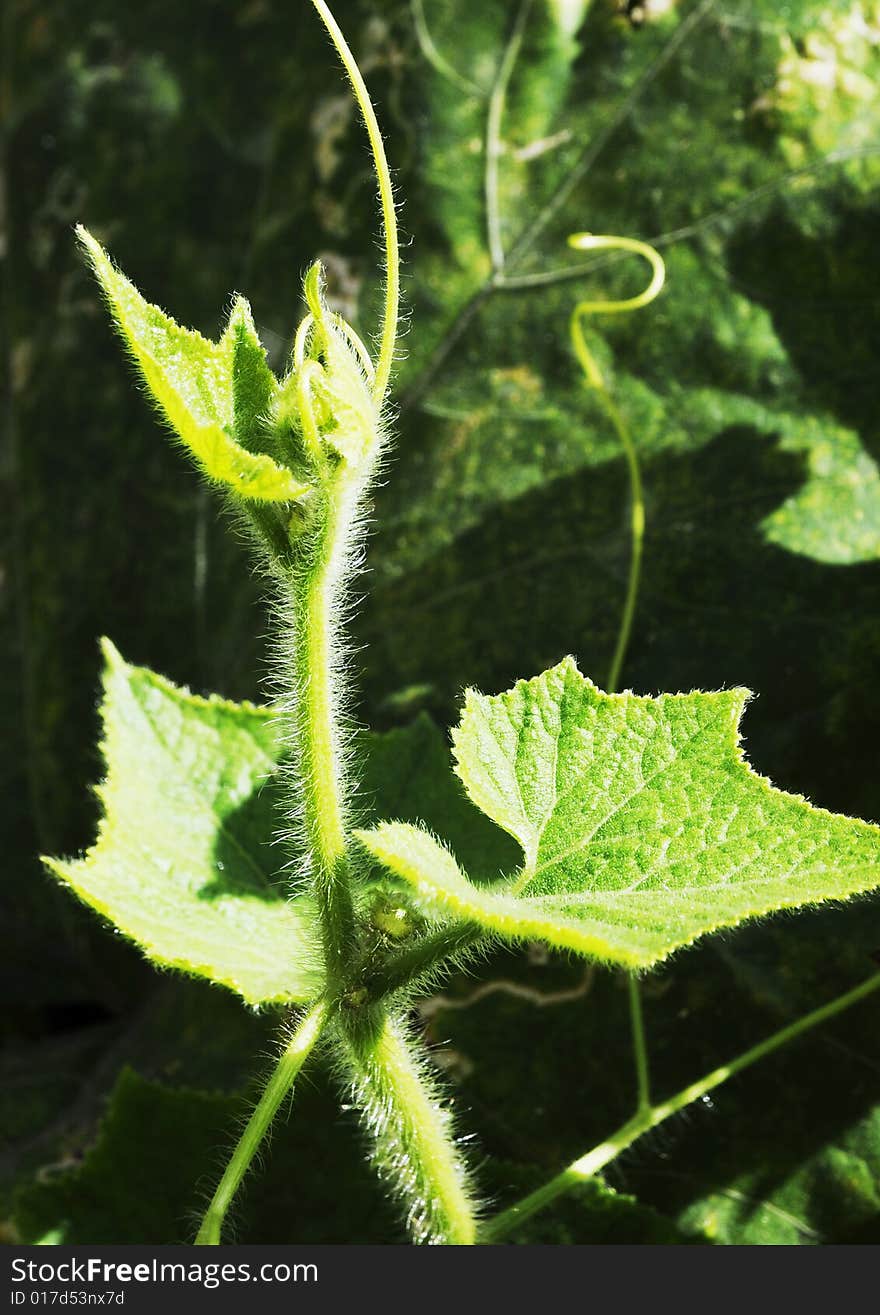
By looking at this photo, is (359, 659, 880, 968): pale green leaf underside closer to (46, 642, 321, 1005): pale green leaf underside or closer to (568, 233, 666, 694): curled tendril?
(46, 642, 321, 1005): pale green leaf underside

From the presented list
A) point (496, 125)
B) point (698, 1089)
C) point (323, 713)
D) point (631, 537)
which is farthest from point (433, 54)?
point (698, 1089)

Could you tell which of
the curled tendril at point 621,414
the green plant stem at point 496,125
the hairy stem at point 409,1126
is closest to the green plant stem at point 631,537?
the curled tendril at point 621,414

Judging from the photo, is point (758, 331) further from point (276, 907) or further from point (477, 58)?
point (276, 907)

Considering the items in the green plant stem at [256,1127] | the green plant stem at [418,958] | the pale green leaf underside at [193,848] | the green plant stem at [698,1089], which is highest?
the pale green leaf underside at [193,848]

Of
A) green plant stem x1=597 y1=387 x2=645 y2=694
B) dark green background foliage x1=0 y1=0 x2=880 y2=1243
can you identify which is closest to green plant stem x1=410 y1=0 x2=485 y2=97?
dark green background foliage x1=0 y1=0 x2=880 y2=1243

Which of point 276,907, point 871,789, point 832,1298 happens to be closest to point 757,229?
point 871,789

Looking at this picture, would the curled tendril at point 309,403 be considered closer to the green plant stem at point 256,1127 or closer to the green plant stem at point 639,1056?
the green plant stem at point 256,1127
